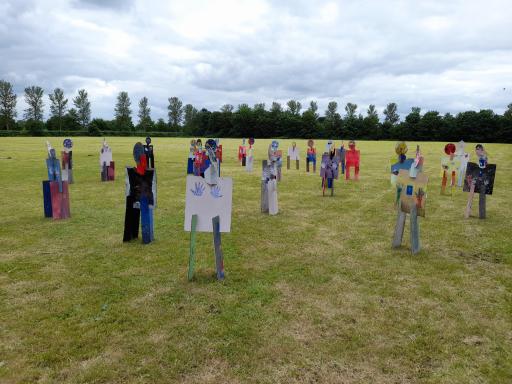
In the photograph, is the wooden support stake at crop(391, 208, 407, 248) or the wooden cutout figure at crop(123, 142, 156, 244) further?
the wooden support stake at crop(391, 208, 407, 248)

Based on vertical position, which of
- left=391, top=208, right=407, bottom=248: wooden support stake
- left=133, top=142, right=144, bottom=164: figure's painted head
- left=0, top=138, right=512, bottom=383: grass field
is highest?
left=133, top=142, right=144, bottom=164: figure's painted head

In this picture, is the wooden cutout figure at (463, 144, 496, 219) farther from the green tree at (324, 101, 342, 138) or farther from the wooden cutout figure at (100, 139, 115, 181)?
the green tree at (324, 101, 342, 138)

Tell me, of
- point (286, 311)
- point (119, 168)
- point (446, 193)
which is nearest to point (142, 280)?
point (286, 311)

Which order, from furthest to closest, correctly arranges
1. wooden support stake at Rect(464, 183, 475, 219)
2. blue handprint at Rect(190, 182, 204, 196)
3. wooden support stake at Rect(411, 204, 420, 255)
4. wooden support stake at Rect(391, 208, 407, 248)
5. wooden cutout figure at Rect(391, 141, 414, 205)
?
1. wooden support stake at Rect(464, 183, 475, 219)
2. wooden cutout figure at Rect(391, 141, 414, 205)
3. wooden support stake at Rect(391, 208, 407, 248)
4. wooden support stake at Rect(411, 204, 420, 255)
5. blue handprint at Rect(190, 182, 204, 196)

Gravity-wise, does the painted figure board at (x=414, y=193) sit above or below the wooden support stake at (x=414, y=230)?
above

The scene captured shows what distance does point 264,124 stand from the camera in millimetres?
80062

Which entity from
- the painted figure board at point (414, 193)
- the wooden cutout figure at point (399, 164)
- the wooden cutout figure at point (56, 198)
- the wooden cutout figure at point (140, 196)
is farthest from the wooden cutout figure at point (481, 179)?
the wooden cutout figure at point (56, 198)

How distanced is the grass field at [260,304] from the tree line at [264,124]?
65.6 m

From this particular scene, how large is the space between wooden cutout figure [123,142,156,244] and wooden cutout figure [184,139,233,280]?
4.86 ft

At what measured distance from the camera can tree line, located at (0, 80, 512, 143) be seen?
6631cm

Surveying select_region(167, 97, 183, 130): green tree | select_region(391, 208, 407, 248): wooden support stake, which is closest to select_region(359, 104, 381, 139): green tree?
select_region(167, 97, 183, 130): green tree

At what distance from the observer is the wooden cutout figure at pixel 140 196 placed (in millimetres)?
6410

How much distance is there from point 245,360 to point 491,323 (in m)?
2.59

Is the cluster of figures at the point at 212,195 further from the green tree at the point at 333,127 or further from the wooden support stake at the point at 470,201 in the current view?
the green tree at the point at 333,127
